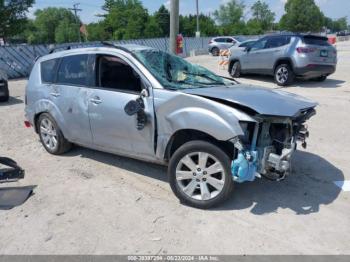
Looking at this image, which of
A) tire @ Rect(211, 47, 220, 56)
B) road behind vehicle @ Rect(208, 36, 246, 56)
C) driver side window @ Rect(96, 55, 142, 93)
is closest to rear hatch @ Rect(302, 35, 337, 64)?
driver side window @ Rect(96, 55, 142, 93)

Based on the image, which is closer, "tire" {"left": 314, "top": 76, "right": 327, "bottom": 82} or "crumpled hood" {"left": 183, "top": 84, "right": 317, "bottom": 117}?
"crumpled hood" {"left": 183, "top": 84, "right": 317, "bottom": 117}

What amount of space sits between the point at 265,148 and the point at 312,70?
30.0 ft

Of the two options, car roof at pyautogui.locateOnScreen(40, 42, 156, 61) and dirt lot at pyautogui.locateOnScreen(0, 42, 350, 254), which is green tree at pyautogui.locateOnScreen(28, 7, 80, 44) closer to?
car roof at pyautogui.locateOnScreen(40, 42, 156, 61)

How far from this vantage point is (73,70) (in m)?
5.50

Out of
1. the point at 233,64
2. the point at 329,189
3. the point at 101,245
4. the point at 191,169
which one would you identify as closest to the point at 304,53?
the point at 233,64

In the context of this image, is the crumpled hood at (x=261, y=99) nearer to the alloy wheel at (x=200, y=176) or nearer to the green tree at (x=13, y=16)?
the alloy wheel at (x=200, y=176)

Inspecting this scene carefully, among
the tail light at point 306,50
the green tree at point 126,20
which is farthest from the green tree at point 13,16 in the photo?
the green tree at point 126,20

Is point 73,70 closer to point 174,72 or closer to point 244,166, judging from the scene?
point 174,72

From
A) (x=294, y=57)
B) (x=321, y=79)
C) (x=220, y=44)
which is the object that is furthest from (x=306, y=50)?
(x=220, y=44)

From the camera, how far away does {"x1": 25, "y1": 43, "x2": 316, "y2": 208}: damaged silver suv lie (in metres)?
3.88

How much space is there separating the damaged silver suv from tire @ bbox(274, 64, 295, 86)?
7.86 metres

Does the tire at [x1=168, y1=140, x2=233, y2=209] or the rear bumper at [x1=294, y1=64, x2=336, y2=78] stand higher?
the rear bumper at [x1=294, y1=64, x2=336, y2=78]

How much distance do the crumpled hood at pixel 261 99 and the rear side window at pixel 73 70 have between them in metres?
1.73

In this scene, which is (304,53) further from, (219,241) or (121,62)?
(219,241)
